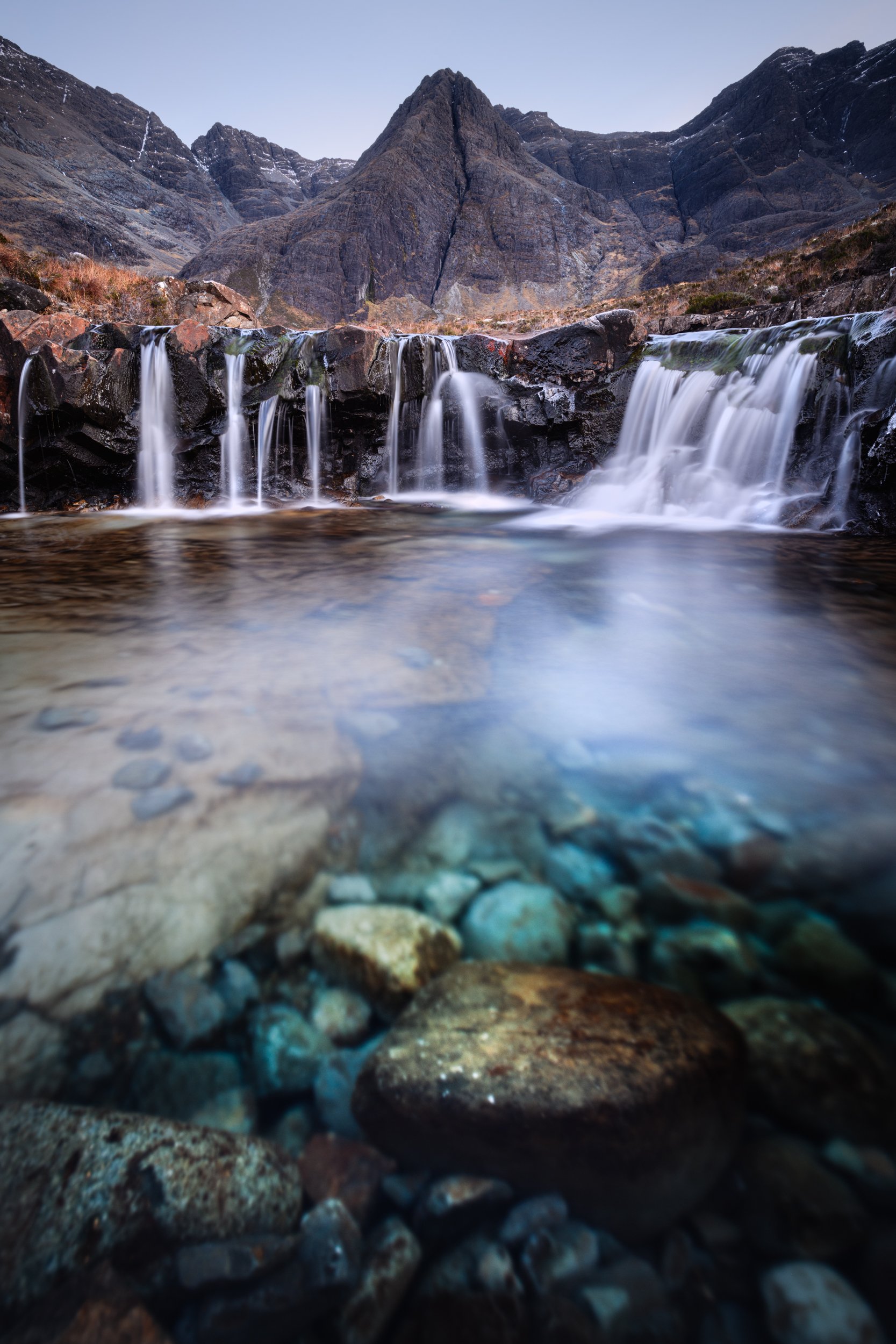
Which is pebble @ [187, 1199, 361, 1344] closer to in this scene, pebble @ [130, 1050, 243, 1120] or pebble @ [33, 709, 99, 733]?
pebble @ [130, 1050, 243, 1120]

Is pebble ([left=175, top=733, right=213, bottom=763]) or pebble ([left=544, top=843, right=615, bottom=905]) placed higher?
pebble ([left=175, top=733, right=213, bottom=763])

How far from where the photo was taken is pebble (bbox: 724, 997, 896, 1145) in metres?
1.03

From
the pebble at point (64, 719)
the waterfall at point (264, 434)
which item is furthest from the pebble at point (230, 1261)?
the waterfall at point (264, 434)

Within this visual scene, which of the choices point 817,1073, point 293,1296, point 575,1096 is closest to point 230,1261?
point 293,1296

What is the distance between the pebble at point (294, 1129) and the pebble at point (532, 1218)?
15.2 inches

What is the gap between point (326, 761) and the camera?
7.40 feet

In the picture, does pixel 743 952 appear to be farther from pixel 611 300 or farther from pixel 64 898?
pixel 611 300

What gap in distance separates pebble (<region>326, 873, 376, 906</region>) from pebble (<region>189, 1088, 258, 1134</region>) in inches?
19.1

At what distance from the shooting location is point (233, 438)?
1115 centimetres

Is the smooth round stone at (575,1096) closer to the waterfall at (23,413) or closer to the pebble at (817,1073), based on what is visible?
the pebble at (817,1073)

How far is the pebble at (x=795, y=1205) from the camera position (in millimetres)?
878

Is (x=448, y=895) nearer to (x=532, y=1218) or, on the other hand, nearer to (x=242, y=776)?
(x=532, y=1218)

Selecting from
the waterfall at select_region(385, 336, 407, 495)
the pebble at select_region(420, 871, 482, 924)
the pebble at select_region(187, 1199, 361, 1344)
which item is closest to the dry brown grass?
the waterfall at select_region(385, 336, 407, 495)

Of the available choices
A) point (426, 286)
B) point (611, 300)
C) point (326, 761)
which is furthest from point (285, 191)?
point (326, 761)
